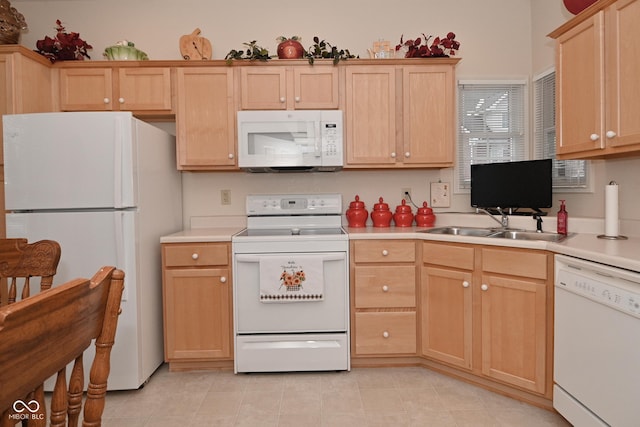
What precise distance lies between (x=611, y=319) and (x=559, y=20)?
2.31 meters

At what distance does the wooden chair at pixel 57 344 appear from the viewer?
0.58 meters

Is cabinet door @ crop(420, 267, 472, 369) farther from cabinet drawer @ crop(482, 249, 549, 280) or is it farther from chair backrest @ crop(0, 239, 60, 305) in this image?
chair backrest @ crop(0, 239, 60, 305)

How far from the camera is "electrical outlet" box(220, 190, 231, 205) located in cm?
323

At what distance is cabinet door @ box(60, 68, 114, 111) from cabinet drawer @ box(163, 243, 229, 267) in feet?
4.13

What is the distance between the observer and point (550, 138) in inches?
118

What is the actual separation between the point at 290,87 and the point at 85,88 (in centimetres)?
151

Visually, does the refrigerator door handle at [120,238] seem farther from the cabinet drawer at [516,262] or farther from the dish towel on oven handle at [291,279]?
the cabinet drawer at [516,262]

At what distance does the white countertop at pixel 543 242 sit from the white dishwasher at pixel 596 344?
41 millimetres

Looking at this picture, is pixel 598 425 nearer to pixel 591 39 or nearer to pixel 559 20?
pixel 591 39

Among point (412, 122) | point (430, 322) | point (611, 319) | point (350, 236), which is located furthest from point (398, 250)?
point (611, 319)

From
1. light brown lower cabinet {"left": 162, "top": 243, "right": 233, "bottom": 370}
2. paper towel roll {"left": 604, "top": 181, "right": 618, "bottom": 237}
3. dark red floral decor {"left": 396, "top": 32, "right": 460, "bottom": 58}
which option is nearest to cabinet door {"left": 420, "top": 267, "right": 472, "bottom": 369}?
paper towel roll {"left": 604, "top": 181, "right": 618, "bottom": 237}

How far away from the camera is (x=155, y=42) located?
10.5ft

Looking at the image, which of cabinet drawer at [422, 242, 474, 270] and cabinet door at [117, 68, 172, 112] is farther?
cabinet door at [117, 68, 172, 112]

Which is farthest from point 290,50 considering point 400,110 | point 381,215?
point 381,215
